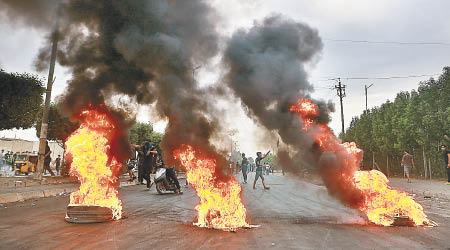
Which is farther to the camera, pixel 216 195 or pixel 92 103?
pixel 92 103

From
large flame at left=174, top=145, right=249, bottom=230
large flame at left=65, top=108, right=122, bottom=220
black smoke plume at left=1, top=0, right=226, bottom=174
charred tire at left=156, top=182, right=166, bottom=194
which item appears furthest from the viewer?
charred tire at left=156, top=182, right=166, bottom=194

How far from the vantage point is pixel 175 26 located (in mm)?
7324

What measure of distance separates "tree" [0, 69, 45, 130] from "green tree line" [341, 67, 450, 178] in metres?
22.8

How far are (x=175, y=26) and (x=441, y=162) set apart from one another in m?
24.0

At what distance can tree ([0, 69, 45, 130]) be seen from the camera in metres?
14.4

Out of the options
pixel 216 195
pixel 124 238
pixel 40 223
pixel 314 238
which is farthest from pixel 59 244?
pixel 314 238

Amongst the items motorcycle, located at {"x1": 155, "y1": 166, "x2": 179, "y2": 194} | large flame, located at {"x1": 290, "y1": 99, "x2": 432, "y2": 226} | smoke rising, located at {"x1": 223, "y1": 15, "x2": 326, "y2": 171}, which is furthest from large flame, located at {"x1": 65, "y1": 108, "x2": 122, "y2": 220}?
motorcycle, located at {"x1": 155, "y1": 166, "x2": 179, "y2": 194}

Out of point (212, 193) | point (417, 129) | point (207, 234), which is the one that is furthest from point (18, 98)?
point (417, 129)

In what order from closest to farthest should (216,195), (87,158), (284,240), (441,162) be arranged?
(284,240) < (216,195) < (87,158) < (441,162)

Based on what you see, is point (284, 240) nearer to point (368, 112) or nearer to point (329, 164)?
point (329, 164)

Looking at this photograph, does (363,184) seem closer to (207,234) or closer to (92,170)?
(207,234)

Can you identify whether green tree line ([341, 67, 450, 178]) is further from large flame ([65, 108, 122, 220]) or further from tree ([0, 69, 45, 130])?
tree ([0, 69, 45, 130])

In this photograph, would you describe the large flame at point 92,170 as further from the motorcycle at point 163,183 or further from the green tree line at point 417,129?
the green tree line at point 417,129

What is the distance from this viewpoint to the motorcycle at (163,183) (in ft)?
39.2
